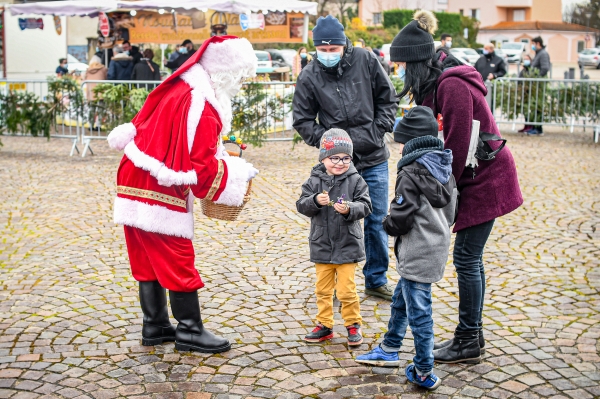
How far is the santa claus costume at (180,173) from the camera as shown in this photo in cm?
451

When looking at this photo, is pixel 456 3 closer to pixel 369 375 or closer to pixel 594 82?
pixel 594 82

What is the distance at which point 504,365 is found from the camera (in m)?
4.57

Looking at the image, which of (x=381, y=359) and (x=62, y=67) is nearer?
(x=381, y=359)

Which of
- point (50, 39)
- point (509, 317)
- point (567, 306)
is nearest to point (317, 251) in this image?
point (509, 317)

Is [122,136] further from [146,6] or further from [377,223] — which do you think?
[146,6]

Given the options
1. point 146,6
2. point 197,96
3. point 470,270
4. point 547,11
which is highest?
point 547,11

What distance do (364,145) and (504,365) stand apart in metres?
1.85

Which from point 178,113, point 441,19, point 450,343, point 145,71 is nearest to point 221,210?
point 178,113

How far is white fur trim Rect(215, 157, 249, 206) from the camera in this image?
4.62 metres

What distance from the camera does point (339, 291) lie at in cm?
484

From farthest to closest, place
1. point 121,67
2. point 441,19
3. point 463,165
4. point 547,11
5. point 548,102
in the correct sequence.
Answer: point 547,11 < point 441,19 < point 121,67 < point 548,102 < point 463,165

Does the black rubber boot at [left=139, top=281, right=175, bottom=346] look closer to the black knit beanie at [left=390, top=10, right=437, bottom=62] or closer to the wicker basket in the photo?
the wicker basket

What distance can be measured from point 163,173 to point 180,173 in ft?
0.32

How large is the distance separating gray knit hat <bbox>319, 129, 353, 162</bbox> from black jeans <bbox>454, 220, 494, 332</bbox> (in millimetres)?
875
